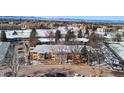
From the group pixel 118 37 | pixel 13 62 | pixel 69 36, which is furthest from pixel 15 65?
pixel 118 37

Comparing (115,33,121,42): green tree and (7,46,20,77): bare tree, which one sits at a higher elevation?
(115,33,121,42): green tree

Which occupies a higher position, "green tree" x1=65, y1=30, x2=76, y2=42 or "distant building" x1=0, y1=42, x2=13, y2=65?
"green tree" x1=65, y1=30, x2=76, y2=42

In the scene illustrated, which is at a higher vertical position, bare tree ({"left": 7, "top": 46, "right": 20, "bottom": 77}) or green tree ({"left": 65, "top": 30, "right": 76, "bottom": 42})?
green tree ({"left": 65, "top": 30, "right": 76, "bottom": 42})

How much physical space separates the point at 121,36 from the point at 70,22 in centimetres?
38

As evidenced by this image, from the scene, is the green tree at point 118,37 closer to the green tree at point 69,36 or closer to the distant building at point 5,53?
the green tree at point 69,36

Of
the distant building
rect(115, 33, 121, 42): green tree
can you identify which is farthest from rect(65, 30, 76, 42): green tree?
the distant building

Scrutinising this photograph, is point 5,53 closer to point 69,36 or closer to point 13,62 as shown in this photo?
point 13,62

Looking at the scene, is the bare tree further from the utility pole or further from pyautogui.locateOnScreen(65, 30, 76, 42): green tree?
pyautogui.locateOnScreen(65, 30, 76, 42): green tree

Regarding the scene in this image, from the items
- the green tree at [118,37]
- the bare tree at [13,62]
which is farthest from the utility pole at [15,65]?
the green tree at [118,37]

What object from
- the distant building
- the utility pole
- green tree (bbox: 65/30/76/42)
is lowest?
the utility pole

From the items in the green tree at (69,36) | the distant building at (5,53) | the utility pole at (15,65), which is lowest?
the utility pole at (15,65)

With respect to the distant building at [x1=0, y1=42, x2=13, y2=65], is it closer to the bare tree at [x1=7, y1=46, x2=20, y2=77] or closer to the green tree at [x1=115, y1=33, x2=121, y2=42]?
the bare tree at [x1=7, y1=46, x2=20, y2=77]

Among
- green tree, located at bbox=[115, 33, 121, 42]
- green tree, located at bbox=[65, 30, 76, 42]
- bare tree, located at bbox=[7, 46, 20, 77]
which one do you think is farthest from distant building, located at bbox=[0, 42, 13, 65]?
green tree, located at bbox=[115, 33, 121, 42]

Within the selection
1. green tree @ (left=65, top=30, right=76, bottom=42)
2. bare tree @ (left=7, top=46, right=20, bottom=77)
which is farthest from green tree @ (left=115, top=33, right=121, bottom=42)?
bare tree @ (left=7, top=46, right=20, bottom=77)
